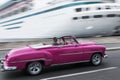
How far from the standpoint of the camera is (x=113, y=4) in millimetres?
29859

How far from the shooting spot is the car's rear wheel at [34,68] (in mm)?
10383

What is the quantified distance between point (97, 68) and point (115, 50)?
5.56 meters

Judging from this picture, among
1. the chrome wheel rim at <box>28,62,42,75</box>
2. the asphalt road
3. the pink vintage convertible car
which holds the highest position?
the pink vintage convertible car

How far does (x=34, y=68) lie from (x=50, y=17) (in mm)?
18370

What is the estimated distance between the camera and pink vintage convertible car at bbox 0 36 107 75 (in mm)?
10141

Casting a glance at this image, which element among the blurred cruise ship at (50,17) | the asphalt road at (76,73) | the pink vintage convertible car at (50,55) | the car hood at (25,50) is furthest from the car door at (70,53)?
the blurred cruise ship at (50,17)

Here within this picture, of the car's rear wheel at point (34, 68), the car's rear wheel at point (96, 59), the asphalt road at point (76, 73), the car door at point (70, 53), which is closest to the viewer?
the asphalt road at point (76, 73)

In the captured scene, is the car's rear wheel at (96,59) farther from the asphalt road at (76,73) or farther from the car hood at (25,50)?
the car hood at (25,50)

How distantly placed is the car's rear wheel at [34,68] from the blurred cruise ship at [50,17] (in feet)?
59.5

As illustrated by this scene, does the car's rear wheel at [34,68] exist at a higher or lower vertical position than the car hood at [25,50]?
lower

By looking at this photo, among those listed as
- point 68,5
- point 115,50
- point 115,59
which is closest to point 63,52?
point 115,59

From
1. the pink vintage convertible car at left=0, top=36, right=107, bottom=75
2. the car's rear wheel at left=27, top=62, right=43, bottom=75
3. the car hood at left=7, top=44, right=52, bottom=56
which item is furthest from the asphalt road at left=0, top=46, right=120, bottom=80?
the car hood at left=7, top=44, right=52, bottom=56

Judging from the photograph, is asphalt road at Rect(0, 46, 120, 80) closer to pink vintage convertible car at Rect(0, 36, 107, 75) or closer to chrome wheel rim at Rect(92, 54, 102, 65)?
chrome wheel rim at Rect(92, 54, 102, 65)

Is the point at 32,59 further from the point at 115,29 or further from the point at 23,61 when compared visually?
the point at 115,29
